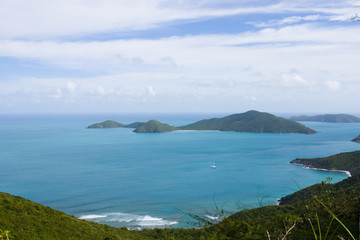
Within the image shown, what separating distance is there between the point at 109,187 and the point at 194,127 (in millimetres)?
115763

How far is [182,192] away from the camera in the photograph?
48969mm

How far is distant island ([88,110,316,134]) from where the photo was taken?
14225 cm

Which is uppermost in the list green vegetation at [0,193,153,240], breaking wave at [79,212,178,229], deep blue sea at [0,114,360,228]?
green vegetation at [0,193,153,240]

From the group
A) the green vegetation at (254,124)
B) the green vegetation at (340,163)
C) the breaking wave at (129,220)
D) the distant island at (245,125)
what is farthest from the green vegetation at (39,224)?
the green vegetation at (254,124)

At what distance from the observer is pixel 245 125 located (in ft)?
502

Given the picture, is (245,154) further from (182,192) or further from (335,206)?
(335,206)

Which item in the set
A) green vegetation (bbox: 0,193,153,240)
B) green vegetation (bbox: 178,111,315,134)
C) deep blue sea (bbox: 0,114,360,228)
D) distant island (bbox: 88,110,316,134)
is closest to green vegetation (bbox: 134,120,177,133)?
distant island (bbox: 88,110,316,134)

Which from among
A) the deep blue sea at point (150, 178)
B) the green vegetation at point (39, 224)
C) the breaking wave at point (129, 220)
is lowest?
the breaking wave at point (129, 220)

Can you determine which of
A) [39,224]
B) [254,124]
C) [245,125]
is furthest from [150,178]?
[254,124]

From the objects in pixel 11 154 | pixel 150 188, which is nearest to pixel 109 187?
pixel 150 188

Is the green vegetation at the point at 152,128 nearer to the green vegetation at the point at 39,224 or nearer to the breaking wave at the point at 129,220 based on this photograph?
the breaking wave at the point at 129,220

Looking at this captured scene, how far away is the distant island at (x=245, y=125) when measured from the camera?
142m

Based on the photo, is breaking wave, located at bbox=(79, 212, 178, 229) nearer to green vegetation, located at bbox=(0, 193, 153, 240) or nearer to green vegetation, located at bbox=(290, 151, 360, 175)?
green vegetation, located at bbox=(0, 193, 153, 240)

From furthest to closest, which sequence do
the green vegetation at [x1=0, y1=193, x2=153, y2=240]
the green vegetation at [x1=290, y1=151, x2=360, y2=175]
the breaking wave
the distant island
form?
the distant island, the green vegetation at [x1=290, y1=151, x2=360, y2=175], the breaking wave, the green vegetation at [x1=0, y1=193, x2=153, y2=240]
